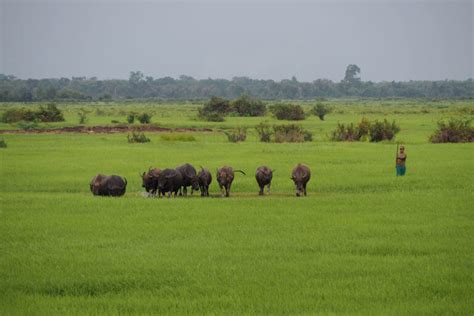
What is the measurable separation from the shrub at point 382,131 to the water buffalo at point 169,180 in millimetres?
21841

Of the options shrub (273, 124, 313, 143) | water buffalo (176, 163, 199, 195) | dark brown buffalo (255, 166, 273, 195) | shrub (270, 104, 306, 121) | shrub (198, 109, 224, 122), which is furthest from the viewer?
shrub (270, 104, 306, 121)

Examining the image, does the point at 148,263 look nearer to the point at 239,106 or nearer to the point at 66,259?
the point at 66,259

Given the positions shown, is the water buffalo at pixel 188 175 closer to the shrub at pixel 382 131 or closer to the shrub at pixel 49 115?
the shrub at pixel 382 131

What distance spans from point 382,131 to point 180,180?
865 inches

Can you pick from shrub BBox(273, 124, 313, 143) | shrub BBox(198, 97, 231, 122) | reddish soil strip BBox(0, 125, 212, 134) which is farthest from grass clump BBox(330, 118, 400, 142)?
shrub BBox(198, 97, 231, 122)

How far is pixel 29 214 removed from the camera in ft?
55.8

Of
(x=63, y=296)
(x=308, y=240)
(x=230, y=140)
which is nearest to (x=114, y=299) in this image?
(x=63, y=296)

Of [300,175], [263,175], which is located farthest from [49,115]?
[300,175]

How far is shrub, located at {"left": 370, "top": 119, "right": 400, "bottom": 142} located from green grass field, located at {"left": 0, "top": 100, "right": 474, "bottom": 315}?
1441cm

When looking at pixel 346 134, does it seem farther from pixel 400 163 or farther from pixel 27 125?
pixel 27 125

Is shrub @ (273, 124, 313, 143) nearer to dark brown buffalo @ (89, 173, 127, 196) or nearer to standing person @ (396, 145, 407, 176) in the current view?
standing person @ (396, 145, 407, 176)

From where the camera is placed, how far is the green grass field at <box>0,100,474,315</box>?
410 inches

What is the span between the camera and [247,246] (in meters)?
13.4

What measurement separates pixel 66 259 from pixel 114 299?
2.35 metres
